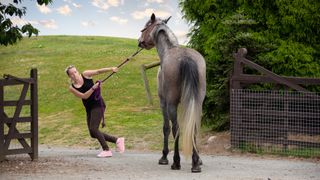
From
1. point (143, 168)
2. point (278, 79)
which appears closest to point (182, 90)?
point (143, 168)

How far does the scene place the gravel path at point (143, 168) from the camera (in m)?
9.45

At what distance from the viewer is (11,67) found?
3347 centimetres

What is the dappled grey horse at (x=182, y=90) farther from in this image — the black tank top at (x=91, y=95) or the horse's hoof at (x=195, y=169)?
the black tank top at (x=91, y=95)

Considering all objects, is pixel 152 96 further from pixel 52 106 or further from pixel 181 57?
pixel 181 57

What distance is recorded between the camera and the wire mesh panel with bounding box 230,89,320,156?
40.1 feet

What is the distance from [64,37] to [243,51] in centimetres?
3808

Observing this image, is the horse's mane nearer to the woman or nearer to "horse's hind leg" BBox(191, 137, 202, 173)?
the woman

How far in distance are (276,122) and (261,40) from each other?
92.3 inches

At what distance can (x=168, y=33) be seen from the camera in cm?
1067

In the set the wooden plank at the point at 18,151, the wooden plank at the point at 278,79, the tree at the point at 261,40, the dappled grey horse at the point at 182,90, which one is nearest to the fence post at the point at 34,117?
the wooden plank at the point at 18,151

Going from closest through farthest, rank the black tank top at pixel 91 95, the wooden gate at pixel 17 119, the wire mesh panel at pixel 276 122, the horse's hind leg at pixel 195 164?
the horse's hind leg at pixel 195 164 < the wooden gate at pixel 17 119 < the black tank top at pixel 91 95 < the wire mesh panel at pixel 276 122

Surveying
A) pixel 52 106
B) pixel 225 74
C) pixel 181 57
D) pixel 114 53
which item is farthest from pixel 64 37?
pixel 181 57

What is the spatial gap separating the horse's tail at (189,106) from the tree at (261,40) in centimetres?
421

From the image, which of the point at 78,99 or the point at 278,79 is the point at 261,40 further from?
the point at 78,99
